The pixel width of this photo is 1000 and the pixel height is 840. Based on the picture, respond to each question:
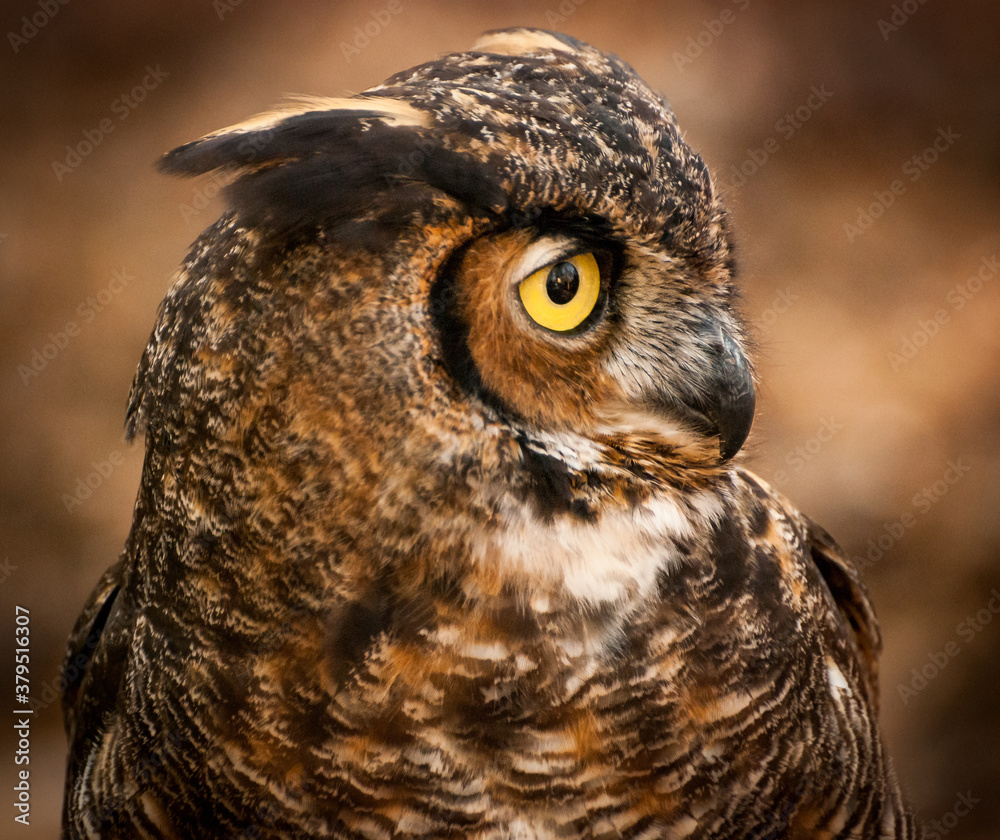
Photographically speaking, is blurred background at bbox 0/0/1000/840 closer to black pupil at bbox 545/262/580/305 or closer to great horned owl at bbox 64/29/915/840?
great horned owl at bbox 64/29/915/840

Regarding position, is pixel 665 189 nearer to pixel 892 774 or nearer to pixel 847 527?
pixel 892 774

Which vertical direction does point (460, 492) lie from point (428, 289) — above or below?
below

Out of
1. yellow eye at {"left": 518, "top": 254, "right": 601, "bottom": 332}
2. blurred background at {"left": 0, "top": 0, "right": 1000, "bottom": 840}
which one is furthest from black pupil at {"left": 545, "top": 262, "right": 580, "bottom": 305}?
blurred background at {"left": 0, "top": 0, "right": 1000, "bottom": 840}

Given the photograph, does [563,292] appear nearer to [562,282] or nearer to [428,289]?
[562,282]

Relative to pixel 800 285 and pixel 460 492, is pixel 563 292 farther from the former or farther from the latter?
pixel 800 285

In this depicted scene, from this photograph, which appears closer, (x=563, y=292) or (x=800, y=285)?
(x=563, y=292)

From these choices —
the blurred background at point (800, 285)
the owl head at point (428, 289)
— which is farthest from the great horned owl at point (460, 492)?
the blurred background at point (800, 285)

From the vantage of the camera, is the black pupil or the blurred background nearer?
the black pupil

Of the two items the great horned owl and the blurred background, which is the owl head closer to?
the great horned owl

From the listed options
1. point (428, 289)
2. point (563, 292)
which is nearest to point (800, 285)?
point (563, 292)
